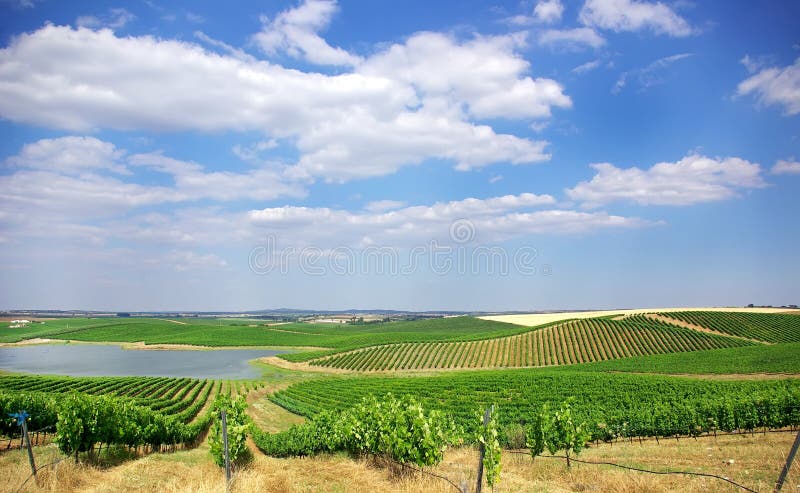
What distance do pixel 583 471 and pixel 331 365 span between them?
79.2 m

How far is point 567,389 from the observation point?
47031mm

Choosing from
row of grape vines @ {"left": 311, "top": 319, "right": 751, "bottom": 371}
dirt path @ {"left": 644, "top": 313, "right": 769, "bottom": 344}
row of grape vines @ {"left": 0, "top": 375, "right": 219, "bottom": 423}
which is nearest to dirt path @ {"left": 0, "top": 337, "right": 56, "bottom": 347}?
row of grape vines @ {"left": 0, "top": 375, "right": 219, "bottom": 423}

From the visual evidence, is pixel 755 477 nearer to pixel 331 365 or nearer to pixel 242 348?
pixel 331 365

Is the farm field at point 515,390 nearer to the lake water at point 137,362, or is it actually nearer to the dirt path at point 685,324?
the dirt path at point 685,324

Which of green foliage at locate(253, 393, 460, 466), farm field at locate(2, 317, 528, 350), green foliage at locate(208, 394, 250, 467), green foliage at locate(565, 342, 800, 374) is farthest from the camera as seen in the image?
farm field at locate(2, 317, 528, 350)

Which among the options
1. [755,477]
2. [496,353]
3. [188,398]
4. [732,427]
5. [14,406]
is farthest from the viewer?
[496,353]

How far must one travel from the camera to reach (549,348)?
281ft

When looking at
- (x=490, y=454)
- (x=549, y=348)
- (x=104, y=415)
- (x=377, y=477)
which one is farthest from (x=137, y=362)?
(x=490, y=454)

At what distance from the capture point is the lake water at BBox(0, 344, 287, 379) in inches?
3317

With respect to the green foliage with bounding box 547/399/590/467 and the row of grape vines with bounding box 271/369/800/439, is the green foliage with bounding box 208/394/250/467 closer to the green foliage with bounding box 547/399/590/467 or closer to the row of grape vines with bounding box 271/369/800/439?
the green foliage with bounding box 547/399/590/467

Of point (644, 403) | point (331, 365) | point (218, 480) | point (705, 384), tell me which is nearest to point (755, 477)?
point (218, 480)

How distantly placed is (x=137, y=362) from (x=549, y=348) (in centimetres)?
8778

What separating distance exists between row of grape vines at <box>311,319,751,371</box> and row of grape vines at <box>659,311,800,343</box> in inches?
284

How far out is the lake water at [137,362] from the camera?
8425 cm
